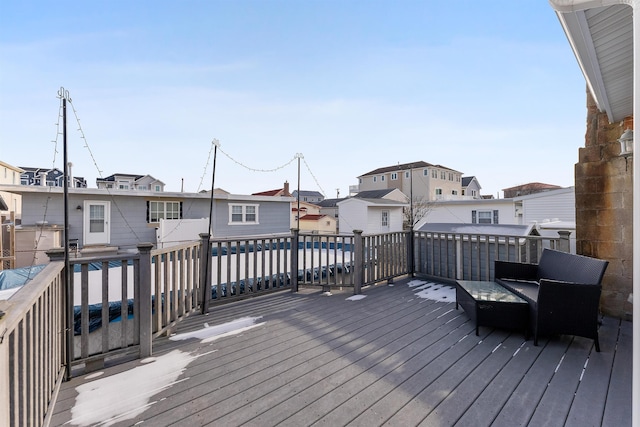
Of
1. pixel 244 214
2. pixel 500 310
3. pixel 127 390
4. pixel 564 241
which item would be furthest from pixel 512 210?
pixel 127 390

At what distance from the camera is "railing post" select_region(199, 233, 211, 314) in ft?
11.3

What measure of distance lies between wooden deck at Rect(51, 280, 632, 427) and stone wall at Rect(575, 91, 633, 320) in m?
0.45

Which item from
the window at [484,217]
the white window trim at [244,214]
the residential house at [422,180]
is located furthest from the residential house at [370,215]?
the white window trim at [244,214]

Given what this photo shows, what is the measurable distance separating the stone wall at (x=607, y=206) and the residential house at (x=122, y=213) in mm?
12003

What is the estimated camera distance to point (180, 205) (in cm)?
1309

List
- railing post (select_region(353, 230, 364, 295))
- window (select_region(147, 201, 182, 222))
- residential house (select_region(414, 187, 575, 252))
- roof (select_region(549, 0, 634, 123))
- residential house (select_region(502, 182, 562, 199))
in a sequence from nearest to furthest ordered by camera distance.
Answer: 1. roof (select_region(549, 0, 634, 123))
2. railing post (select_region(353, 230, 364, 295))
3. residential house (select_region(414, 187, 575, 252))
4. window (select_region(147, 201, 182, 222))
5. residential house (select_region(502, 182, 562, 199))

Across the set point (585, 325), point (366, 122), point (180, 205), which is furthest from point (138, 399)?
point (180, 205)

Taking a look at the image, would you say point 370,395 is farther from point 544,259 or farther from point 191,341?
point 544,259

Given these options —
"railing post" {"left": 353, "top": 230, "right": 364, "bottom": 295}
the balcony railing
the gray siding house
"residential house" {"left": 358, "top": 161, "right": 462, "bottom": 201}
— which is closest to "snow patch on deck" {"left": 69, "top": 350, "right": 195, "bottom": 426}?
the balcony railing

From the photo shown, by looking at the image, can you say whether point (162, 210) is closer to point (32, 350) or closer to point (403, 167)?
point (32, 350)

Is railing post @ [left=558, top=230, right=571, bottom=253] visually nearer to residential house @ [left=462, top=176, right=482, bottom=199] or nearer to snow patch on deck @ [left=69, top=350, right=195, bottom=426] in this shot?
snow patch on deck @ [left=69, top=350, right=195, bottom=426]

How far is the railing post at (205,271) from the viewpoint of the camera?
3.43 metres

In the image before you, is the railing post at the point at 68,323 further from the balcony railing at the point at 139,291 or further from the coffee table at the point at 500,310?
the coffee table at the point at 500,310

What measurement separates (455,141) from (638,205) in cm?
1497
